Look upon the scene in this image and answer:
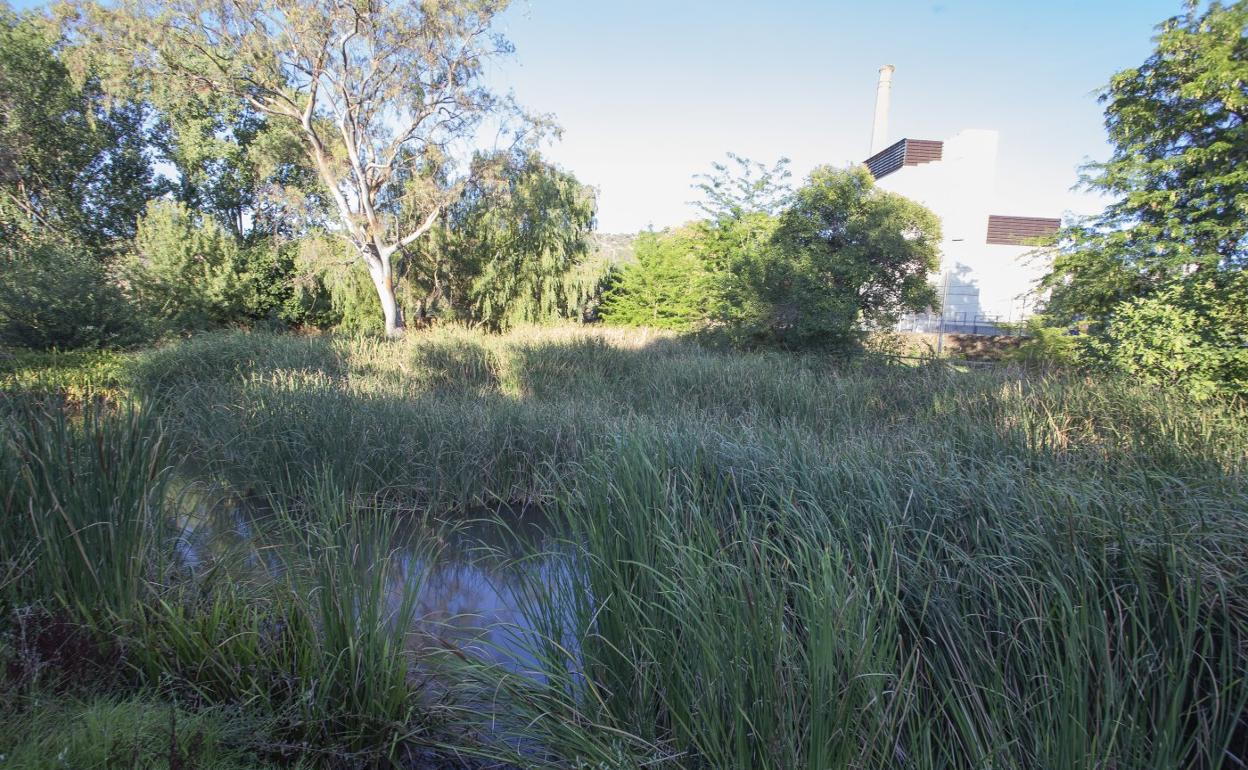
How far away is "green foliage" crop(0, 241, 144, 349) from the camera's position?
10086mm

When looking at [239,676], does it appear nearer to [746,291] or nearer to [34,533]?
[34,533]

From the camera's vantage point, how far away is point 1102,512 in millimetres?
2623

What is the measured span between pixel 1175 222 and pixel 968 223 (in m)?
21.5

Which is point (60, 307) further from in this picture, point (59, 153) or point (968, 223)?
point (968, 223)

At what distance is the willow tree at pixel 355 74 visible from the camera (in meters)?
13.7

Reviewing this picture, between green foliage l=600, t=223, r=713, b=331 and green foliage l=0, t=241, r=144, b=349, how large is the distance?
12.0 m

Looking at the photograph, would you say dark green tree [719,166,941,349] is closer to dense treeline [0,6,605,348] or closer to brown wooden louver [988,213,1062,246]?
dense treeline [0,6,605,348]

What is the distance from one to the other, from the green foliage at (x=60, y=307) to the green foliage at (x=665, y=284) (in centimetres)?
1197

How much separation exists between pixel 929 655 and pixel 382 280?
16793 millimetres

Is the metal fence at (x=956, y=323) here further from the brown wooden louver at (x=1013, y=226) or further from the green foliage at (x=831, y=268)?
the green foliage at (x=831, y=268)

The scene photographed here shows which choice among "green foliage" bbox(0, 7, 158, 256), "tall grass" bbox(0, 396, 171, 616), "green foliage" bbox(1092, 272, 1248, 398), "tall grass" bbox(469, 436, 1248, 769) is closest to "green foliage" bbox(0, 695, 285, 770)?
"tall grass" bbox(0, 396, 171, 616)

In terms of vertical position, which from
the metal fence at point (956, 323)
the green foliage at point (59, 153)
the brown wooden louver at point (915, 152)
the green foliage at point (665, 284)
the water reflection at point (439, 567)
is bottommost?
the water reflection at point (439, 567)

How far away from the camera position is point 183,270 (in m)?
17.0

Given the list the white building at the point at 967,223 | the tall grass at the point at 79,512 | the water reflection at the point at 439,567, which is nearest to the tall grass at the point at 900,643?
the water reflection at the point at 439,567
